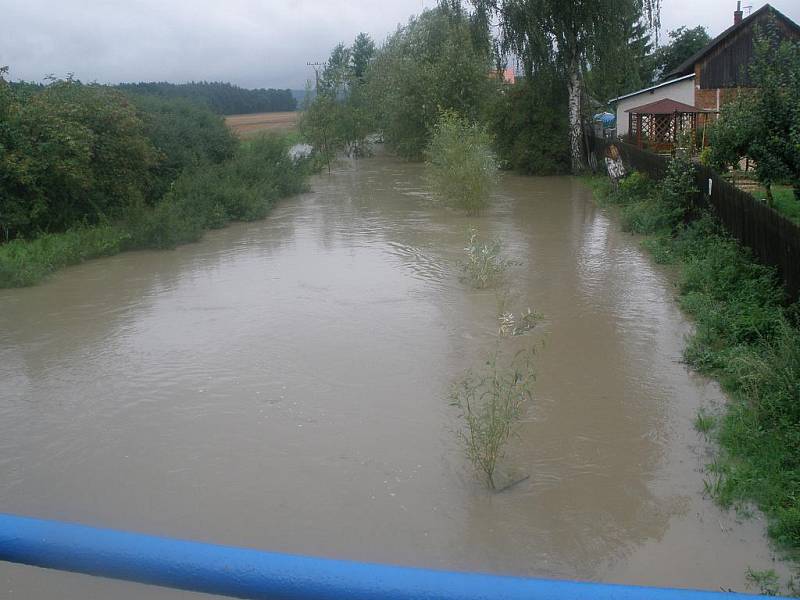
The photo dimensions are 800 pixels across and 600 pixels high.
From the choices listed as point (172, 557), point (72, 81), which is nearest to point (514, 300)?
point (172, 557)

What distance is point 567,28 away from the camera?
2577cm

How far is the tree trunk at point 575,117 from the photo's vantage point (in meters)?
27.1

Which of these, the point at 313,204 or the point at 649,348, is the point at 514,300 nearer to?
the point at 649,348

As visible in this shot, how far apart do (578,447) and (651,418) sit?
0.97 m

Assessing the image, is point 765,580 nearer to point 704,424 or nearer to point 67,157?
point 704,424

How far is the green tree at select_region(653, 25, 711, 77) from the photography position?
5384 centimetres

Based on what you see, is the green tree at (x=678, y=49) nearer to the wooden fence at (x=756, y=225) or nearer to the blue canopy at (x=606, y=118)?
the blue canopy at (x=606, y=118)

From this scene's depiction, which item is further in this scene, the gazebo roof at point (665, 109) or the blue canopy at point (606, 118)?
the blue canopy at point (606, 118)

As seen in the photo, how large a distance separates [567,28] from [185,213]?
1460cm

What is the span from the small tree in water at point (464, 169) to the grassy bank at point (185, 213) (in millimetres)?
5334

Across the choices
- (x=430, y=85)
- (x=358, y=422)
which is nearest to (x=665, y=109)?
(x=430, y=85)

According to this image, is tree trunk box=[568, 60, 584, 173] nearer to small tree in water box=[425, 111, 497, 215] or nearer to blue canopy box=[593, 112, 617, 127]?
small tree in water box=[425, 111, 497, 215]

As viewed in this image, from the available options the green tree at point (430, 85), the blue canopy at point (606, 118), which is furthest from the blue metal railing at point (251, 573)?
the blue canopy at point (606, 118)

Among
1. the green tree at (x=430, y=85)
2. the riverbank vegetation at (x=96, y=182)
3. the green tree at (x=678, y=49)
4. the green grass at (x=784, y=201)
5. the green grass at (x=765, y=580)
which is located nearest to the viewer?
the green grass at (x=765, y=580)
